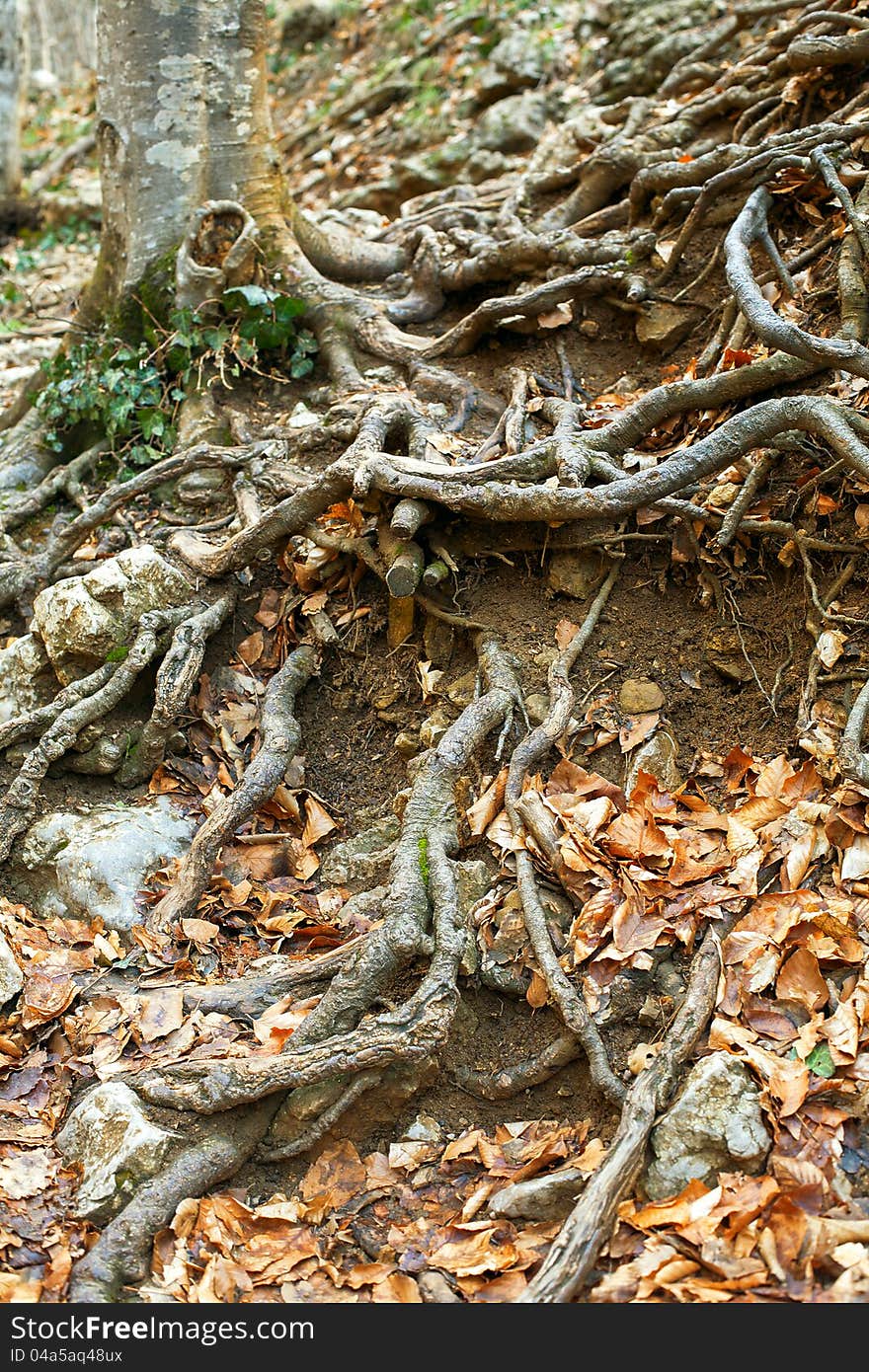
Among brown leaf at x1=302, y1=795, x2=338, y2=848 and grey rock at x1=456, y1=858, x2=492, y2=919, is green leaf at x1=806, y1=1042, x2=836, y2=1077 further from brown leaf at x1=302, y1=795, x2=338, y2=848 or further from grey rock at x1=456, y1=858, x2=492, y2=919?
brown leaf at x1=302, y1=795, x2=338, y2=848

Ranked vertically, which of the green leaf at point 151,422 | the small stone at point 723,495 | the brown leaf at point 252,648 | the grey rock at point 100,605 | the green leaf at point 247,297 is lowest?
the brown leaf at point 252,648

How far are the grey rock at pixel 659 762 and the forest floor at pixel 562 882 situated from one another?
0.04ft

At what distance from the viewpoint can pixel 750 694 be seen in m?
3.97

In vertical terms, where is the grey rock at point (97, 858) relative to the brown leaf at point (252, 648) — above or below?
below

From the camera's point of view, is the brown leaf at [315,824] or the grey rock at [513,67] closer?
the brown leaf at [315,824]

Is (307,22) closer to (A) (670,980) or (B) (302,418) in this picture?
(B) (302,418)

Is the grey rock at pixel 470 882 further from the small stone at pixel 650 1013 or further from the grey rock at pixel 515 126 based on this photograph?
the grey rock at pixel 515 126

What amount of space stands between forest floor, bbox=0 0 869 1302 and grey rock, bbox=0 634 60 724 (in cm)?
41

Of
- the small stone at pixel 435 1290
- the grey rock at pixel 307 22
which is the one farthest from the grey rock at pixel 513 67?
the small stone at pixel 435 1290

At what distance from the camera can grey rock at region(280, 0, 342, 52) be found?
1187 centimetres

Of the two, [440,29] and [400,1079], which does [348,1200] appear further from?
[440,29]

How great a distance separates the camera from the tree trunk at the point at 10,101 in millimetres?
10938

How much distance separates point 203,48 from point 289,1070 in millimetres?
5417

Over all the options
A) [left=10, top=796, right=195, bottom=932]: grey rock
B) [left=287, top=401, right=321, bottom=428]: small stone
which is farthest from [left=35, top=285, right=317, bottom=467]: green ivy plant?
[left=10, top=796, right=195, bottom=932]: grey rock
